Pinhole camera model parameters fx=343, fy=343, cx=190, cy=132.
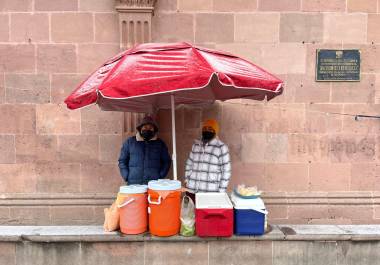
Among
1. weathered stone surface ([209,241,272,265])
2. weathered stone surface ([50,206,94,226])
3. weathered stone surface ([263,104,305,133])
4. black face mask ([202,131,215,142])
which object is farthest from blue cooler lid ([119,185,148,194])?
weathered stone surface ([263,104,305,133])

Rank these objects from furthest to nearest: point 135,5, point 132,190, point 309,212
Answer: point 309,212 < point 135,5 < point 132,190

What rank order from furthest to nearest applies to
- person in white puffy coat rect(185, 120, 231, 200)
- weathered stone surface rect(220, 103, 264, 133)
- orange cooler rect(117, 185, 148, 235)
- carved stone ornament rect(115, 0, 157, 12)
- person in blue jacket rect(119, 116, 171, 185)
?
weathered stone surface rect(220, 103, 264, 133)
carved stone ornament rect(115, 0, 157, 12)
person in blue jacket rect(119, 116, 171, 185)
person in white puffy coat rect(185, 120, 231, 200)
orange cooler rect(117, 185, 148, 235)

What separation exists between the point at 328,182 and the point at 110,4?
4.72 meters

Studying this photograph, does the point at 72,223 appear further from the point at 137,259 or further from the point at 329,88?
the point at 329,88

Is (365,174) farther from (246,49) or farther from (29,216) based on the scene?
(29,216)

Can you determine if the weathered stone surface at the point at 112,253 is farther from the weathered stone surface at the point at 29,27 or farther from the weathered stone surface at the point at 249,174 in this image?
the weathered stone surface at the point at 29,27

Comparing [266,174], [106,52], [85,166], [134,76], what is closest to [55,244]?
[85,166]

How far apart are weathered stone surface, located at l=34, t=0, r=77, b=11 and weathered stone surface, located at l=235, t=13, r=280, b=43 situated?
8.94 feet

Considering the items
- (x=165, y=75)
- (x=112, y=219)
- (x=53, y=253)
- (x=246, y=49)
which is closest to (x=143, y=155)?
(x=112, y=219)

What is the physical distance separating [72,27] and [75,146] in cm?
197

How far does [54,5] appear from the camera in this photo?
18.4ft

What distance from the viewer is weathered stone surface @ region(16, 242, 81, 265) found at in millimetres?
4383

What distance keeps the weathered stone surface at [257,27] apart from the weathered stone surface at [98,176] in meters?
3.05

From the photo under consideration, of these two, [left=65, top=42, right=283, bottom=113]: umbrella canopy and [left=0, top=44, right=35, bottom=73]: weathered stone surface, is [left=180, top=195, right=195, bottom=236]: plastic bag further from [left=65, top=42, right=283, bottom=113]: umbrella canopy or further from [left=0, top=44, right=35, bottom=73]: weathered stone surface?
[left=0, top=44, right=35, bottom=73]: weathered stone surface
